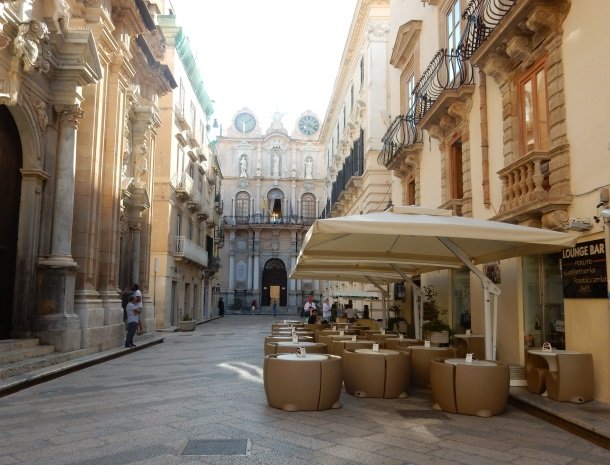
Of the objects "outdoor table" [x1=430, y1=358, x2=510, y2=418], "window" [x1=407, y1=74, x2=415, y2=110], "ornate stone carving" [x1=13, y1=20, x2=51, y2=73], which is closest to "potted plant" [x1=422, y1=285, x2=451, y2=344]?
"outdoor table" [x1=430, y1=358, x2=510, y2=418]

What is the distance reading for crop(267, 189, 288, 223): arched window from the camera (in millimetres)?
58463

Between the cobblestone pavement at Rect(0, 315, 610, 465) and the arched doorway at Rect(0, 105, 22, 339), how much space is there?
3426mm

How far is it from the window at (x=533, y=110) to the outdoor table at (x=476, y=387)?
4.41 m

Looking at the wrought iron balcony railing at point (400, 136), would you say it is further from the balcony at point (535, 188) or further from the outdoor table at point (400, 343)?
the outdoor table at point (400, 343)

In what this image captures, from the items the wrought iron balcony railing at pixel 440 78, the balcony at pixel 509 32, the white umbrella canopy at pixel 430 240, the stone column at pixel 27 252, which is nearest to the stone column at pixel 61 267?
the stone column at pixel 27 252

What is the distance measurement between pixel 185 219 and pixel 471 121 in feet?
65.2

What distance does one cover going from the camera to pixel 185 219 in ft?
99.8

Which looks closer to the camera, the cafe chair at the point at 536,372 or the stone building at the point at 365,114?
the cafe chair at the point at 536,372

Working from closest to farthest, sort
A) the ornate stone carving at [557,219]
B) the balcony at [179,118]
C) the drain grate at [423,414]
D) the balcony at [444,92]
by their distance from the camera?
1. the drain grate at [423,414]
2. the ornate stone carving at [557,219]
3. the balcony at [444,92]
4. the balcony at [179,118]

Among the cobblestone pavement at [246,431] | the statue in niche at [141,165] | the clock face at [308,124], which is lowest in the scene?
the cobblestone pavement at [246,431]

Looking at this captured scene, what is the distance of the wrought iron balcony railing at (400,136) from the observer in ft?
59.5

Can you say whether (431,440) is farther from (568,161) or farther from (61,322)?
(61,322)

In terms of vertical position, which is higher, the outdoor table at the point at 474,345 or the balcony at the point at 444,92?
the balcony at the point at 444,92

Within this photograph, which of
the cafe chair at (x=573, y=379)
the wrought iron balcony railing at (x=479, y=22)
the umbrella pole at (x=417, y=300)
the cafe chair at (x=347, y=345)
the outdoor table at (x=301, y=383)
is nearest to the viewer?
the outdoor table at (x=301, y=383)
